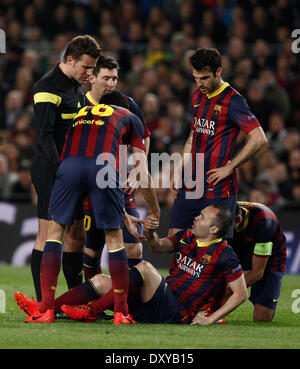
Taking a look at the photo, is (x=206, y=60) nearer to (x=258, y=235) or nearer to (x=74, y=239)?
(x=258, y=235)

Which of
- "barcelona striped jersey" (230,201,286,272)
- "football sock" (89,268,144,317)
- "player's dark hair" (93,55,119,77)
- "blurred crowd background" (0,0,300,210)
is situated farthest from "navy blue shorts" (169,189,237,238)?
"blurred crowd background" (0,0,300,210)

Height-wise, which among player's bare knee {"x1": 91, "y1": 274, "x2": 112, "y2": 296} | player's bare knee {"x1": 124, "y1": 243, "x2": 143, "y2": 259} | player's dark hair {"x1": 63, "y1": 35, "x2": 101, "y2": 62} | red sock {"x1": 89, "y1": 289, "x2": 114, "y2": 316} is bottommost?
red sock {"x1": 89, "y1": 289, "x2": 114, "y2": 316}

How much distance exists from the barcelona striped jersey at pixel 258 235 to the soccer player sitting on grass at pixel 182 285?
74 centimetres

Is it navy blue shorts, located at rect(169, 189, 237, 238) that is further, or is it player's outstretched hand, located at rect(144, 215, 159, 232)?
navy blue shorts, located at rect(169, 189, 237, 238)

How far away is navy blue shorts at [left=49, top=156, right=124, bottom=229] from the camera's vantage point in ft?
19.7

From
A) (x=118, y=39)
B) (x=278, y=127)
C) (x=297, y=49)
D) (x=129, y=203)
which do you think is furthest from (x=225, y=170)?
(x=118, y=39)

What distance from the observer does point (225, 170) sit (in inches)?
273

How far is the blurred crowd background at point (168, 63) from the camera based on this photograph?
12.7 metres

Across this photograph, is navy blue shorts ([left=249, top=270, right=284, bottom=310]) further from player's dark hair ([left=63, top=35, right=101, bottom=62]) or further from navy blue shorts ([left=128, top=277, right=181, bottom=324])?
player's dark hair ([left=63, top=35, right=101, bottom=62])

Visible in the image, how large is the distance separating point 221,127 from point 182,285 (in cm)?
150

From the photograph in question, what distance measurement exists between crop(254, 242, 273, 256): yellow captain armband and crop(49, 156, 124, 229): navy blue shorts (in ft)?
4.49

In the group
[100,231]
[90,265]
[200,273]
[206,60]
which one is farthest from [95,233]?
[206,60]

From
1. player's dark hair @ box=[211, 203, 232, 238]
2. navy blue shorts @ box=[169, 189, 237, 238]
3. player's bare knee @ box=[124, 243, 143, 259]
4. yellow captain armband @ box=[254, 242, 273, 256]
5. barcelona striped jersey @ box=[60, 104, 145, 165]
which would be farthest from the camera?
player's bare knee @ box=[124, 243, 143, 259]
